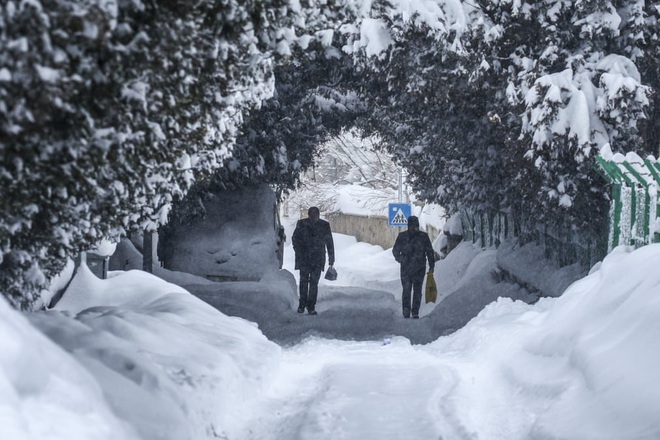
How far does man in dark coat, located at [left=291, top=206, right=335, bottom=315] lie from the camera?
49.7 ft

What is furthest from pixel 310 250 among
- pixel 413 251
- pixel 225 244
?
pixel 225 244

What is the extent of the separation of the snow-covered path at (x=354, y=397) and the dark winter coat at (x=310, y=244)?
4.63m

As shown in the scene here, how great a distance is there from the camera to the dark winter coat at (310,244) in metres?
15.1

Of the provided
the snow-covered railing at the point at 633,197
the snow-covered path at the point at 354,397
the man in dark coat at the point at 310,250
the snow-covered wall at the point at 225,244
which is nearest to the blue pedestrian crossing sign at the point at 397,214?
the snow-covered wall at the point at 225,244

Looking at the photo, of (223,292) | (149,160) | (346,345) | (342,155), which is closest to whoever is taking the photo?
(149,160)

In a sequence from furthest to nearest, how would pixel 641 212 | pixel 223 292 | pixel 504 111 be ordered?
1. pixel 223 292
2. pixel 504 111
3. pixel 641 212

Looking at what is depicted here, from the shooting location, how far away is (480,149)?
15688mm

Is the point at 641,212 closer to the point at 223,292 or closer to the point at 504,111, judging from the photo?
the point at 504,111

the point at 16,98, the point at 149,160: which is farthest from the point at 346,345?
the point at 16,98

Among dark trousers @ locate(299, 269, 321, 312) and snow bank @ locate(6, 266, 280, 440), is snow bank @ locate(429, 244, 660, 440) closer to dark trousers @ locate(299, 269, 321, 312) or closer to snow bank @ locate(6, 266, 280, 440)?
snow bank @ locate(6, 266, 280, 440)

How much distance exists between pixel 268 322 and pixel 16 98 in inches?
392

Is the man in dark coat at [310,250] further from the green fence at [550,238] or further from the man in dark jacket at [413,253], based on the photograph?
the green fence at [550,238]

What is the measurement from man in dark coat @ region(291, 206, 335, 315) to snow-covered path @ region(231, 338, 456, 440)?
4.64 m

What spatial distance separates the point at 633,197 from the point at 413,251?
18.9ft
